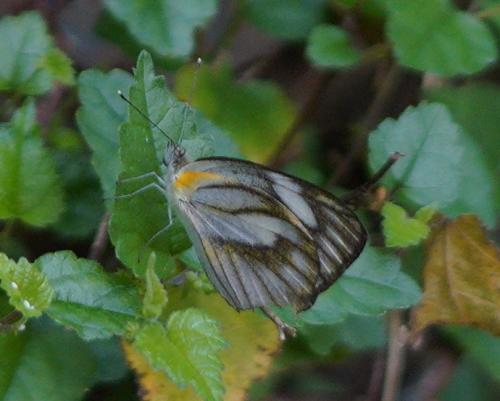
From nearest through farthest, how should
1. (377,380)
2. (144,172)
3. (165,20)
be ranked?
1. (144,172)
2. (165,20)
3. (377,380)

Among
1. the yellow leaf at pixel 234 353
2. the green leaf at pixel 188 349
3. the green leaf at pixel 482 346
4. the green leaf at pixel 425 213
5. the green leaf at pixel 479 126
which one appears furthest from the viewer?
the green leaf at pixel 482 346

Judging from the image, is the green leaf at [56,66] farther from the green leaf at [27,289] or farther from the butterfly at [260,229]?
the green leaf at [27,289]

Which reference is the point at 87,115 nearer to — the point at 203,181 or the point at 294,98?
the point at 203,181

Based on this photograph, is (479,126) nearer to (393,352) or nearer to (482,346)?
(482,346)

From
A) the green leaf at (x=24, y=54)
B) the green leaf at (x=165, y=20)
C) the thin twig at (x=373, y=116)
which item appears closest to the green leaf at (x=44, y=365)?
the green leaf at (x=24, y=54)

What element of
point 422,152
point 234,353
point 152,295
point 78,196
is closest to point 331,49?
point 422,152
